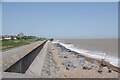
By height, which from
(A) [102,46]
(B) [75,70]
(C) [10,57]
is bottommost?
(B) [75,70]

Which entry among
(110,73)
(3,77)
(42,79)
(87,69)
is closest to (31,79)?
(42,79)

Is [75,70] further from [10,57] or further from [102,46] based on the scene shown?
[102,46]

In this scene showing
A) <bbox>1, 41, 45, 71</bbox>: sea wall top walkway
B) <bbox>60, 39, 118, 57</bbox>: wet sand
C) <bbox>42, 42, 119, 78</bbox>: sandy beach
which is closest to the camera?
<bbox>1, 41, 45, 71</bbox>: sea wall top walkway

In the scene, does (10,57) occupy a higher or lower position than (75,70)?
higher

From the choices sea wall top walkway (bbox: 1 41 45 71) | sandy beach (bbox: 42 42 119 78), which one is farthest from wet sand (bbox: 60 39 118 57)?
sea wall top walkway (bbox: 1 41 45 71)

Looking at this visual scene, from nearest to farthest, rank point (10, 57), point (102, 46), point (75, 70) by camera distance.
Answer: point (10, 57) → point (75, 70) → point (102, 46)

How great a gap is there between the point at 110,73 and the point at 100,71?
132 centimetres

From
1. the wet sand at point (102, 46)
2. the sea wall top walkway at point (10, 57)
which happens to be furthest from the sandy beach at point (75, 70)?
the wet sand at point (102, 46)

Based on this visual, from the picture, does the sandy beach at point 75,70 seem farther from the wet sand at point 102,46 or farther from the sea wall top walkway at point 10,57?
the wet sand at point 102,46

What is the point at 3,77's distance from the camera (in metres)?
4.34

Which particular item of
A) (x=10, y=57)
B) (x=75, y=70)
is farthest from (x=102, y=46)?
(x=10, y=57)

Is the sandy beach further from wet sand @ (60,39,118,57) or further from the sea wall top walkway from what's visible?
wet sand @ (60,39,118,57)

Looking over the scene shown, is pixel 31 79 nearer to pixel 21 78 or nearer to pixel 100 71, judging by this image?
pixel 21 78

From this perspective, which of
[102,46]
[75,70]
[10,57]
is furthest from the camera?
[102,46]
